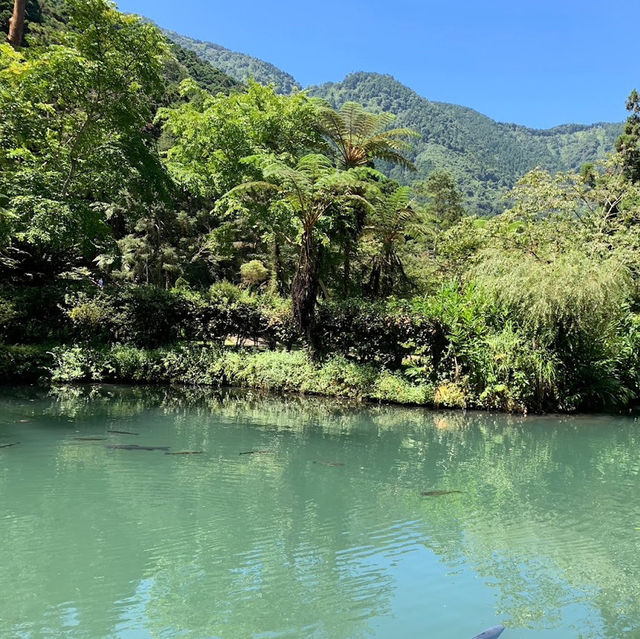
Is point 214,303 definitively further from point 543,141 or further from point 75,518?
point 543,141

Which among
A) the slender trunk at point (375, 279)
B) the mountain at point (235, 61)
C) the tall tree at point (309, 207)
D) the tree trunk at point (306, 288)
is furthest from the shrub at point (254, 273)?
the mountain at point (235, 61)

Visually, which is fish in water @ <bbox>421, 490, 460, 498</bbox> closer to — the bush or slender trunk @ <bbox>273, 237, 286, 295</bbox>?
the bush

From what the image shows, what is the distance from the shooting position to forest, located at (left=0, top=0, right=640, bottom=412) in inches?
432

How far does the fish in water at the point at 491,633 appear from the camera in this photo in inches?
121

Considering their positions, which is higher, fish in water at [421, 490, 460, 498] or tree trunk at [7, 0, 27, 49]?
tree trunk at [7, 0, 27, 49]

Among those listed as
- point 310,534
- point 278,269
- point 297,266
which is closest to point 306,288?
point 297,266

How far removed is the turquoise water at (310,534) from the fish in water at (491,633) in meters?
0.12

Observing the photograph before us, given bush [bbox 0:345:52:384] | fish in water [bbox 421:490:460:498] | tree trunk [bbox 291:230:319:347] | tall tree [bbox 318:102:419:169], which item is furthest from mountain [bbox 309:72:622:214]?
fish in water [bbox 421:490:460:498]

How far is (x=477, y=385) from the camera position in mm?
10977

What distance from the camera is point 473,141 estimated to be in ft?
436

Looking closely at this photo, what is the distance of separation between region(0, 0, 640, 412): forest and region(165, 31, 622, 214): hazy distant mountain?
68544mm

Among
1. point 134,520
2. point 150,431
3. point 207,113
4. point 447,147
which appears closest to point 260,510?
point 134,520

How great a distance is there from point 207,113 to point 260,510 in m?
13.3

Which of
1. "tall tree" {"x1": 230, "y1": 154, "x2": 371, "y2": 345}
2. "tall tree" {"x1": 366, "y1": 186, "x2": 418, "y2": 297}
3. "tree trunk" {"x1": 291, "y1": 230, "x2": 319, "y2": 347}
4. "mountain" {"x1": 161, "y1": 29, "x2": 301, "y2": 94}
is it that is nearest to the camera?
"tall tree" {"x1": 230, "y1": 154, "x2": 371, "y2": 345}
